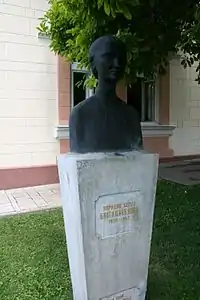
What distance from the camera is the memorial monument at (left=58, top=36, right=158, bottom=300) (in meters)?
2.21

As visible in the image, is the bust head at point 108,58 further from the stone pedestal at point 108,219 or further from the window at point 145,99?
the window at point 145,99

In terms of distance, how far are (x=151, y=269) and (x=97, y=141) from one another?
1532 millimetres

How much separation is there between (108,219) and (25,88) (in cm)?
454

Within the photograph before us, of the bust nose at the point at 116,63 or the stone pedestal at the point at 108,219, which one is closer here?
the stone pedestal at the point at 108,219

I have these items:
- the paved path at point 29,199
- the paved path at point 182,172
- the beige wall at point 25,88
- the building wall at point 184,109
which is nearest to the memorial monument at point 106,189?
the paved path at point 29,199

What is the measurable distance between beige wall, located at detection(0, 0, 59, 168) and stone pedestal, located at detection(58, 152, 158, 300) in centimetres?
418

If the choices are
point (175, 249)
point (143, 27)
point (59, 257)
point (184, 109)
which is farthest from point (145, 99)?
point (59, 257)

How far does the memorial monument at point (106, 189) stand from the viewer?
2.21m

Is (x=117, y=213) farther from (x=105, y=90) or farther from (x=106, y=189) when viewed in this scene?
(x=105, y=90)

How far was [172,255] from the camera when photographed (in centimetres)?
352

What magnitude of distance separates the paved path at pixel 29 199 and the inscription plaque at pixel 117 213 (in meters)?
2.93

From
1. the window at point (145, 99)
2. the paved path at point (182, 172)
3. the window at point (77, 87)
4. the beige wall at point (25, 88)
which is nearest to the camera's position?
the beige wall at point (25, 88)

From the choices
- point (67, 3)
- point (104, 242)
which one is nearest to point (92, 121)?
point (104, 242)

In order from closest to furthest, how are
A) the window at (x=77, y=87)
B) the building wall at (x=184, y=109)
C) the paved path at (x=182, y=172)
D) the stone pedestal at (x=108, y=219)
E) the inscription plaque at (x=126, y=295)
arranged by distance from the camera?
the stone pedestal at (x=108, y=219) < the inscription plaque at (x=126, y=295) < the paved path at (x=182, y=172) < the window at (x=77, y=87) < the building wall at (x=184, y=109)
